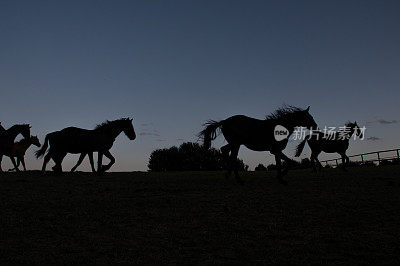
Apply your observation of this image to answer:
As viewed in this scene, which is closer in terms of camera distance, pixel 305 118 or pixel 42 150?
pixel 305 118

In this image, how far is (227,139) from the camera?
12977 millimetres

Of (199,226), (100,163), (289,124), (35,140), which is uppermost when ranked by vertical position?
(35,140)

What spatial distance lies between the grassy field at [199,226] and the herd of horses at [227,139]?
2265 millimetres

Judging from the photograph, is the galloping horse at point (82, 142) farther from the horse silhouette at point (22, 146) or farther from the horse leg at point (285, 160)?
the horse leg at point (285, 160)

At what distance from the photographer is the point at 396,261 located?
16.8 ft

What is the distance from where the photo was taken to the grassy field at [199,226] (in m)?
5.34

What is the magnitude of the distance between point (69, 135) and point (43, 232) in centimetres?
929

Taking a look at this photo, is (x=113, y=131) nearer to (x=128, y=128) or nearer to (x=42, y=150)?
(x=128, y=128)

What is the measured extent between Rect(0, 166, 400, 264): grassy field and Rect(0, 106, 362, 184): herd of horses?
2.26 meters

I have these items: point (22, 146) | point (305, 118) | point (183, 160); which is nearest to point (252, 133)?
point (305, 118)

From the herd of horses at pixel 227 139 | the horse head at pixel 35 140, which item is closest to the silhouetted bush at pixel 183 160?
the horse head at pixel 35 140

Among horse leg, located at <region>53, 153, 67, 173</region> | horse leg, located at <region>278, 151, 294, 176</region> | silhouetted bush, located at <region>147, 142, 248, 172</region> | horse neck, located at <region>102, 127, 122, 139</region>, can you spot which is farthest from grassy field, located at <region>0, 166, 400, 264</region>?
silhouetted bush, located at <region>147, 142, 248, 172</region>

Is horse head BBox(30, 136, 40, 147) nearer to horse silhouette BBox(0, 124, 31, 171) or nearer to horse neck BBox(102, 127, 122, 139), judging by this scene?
horse silhouette BBox(0, 124, 31, 171)

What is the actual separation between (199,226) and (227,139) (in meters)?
6.44
